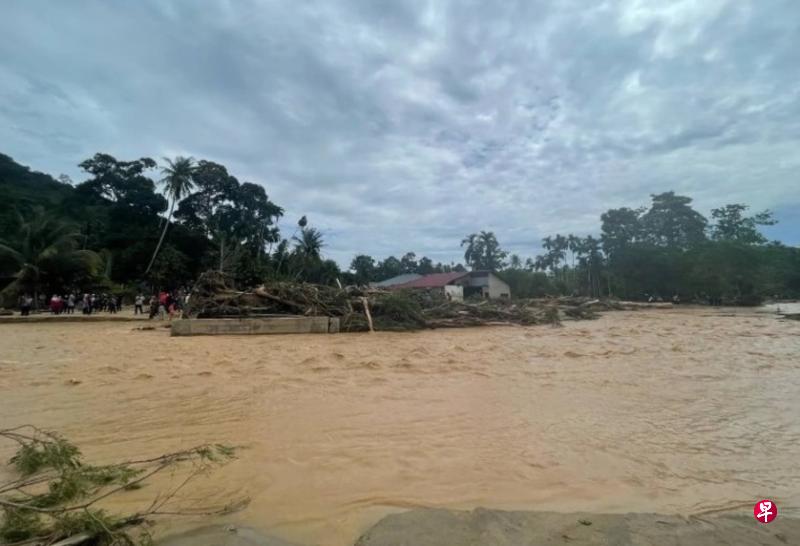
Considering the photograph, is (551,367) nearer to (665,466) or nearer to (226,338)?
(665,466)

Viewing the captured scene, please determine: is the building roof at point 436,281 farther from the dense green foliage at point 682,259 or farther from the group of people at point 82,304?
the group of people at point 82,304

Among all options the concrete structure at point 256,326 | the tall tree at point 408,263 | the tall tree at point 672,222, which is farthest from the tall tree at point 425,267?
the concrete structure at point 256,326

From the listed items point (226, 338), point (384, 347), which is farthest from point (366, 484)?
point (226, 338)

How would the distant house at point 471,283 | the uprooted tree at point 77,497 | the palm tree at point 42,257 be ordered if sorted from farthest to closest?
the distant house at point 471,283 → the palm tree at point 42,257 → the uprooted tree at point 77,497

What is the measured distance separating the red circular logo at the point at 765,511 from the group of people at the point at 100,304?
19.4 m

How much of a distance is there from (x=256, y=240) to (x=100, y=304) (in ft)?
71.3

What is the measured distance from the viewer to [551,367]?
27.1ft

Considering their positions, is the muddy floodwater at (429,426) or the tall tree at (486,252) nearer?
the muddy floodwater at (429,426)

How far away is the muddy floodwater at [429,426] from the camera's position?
3.02 m

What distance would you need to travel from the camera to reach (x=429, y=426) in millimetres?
4605

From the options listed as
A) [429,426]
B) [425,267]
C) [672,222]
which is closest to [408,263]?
[425,267]

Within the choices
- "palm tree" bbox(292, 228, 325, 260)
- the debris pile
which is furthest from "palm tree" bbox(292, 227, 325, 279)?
the debris pile

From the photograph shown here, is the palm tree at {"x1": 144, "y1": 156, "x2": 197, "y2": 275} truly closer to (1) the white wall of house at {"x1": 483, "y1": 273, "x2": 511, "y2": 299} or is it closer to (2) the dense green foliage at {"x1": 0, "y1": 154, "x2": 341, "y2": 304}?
(2) the dense green foliage at {"x1": 0, "y1": 154, "x2": 341, "y2": 304}

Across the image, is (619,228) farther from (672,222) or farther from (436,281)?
(436,281)
